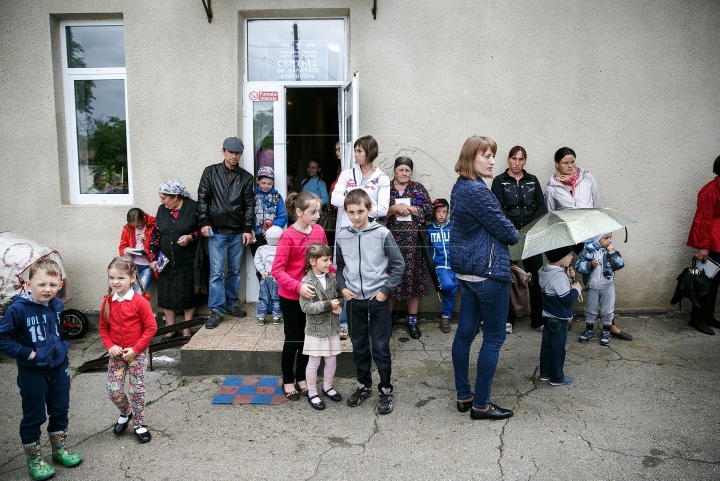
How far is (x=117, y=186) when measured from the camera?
598cm

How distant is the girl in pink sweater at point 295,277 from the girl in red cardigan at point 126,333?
953 mm

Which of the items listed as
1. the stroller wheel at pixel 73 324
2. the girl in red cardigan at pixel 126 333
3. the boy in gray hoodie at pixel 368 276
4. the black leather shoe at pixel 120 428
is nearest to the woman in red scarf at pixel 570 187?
the boy in gray hoodie at pixel 368 276

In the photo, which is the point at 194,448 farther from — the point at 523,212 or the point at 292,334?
the point at 523,212

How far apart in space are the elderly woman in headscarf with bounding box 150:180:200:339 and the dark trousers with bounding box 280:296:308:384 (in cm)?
173

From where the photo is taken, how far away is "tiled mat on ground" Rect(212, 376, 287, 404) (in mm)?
4043

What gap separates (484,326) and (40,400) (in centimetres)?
284

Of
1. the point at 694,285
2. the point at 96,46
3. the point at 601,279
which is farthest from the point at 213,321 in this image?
the point at 694,285

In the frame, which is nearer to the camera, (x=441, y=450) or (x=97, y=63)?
(x=441, y=450)

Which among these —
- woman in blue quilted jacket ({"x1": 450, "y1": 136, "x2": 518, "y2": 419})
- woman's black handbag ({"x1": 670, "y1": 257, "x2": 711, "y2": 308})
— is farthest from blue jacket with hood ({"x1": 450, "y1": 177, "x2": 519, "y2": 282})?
woman's black handbag ({"x1": 670, "y1": 257, "x2": 711, "y2": 308})

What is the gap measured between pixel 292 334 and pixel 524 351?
2.33 m

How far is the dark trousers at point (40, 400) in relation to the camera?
120 inches

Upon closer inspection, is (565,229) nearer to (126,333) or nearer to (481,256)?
(481,256)

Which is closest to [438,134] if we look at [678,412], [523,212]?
[523,212]

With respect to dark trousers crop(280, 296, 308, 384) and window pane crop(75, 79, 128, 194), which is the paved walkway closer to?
dark trousers crop(280, 296, 308, 384)
